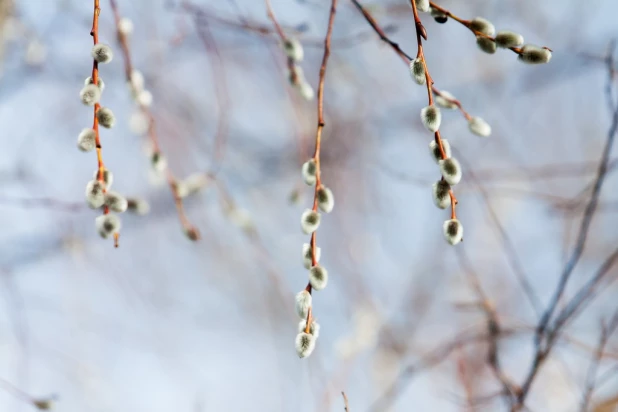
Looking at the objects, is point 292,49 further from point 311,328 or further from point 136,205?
point 311,328

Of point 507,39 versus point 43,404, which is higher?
point 507,39

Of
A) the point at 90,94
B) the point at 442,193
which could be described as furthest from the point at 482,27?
the point at 90,94

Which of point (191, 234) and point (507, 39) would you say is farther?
point (191, 234)

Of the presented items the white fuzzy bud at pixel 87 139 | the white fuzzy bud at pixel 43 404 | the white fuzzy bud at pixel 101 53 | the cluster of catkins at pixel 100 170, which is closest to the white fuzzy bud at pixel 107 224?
the cluster of catkins at pixel 100 170

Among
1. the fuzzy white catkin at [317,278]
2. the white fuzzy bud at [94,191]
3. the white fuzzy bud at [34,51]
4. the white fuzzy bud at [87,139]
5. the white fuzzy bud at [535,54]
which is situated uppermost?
the white fuzzy bud at [34,51]

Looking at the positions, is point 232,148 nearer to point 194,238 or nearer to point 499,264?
point 194,238

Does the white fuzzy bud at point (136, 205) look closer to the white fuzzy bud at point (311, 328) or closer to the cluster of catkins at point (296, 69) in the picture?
the cluster of catkins at point (296, 69)

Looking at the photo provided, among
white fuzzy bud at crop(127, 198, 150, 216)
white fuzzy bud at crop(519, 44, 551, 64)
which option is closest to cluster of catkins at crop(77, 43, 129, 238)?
A: white fuzzy bud at crop(127, 198, 150, 216)

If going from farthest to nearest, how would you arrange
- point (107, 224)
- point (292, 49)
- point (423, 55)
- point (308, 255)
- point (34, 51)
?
point (34, 51), point (292, 49), point (107, 224), point (308, 255), point (423, 55)
